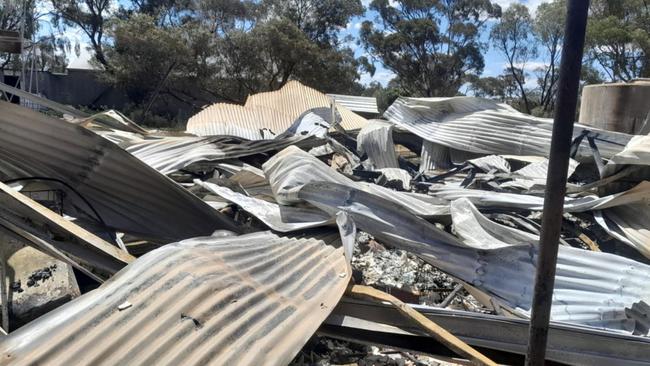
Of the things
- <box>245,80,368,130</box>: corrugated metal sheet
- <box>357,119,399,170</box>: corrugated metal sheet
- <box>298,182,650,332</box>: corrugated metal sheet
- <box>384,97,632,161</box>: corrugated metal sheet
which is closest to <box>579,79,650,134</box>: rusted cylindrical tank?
<box>384,97,632,161</box>: corrugated metal sheet

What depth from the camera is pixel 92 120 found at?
207 inches

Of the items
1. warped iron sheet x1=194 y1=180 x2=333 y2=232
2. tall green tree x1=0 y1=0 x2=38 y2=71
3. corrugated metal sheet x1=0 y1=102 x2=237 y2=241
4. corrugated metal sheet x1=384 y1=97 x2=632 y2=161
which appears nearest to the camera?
corrugated metal sheet x1=0 y1=102 x2=237 y2=241

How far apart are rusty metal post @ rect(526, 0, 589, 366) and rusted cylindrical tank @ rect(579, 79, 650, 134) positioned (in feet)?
14.7

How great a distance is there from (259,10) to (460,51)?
10.2 meters

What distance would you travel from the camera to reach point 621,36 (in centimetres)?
1969

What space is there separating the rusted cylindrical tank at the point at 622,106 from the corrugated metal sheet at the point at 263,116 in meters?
2.61

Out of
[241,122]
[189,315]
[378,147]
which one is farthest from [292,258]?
[241,122]

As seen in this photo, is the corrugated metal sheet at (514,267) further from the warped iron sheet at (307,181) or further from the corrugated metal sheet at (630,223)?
the corrugated metal sheet at (630,223)

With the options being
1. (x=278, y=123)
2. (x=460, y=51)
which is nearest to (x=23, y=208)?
(x=278, y=123)

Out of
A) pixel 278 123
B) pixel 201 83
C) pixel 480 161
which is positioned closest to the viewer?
pixel 480 161

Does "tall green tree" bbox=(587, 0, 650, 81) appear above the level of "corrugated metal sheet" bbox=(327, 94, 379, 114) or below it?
above

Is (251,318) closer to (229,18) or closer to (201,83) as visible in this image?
(201,83)

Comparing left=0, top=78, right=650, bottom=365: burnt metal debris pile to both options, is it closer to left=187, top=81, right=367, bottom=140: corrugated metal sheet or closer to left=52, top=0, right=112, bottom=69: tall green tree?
left=187, top=81, right=367, bottom=140: corrugated metal sheet

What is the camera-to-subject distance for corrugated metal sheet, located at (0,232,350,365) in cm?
126
